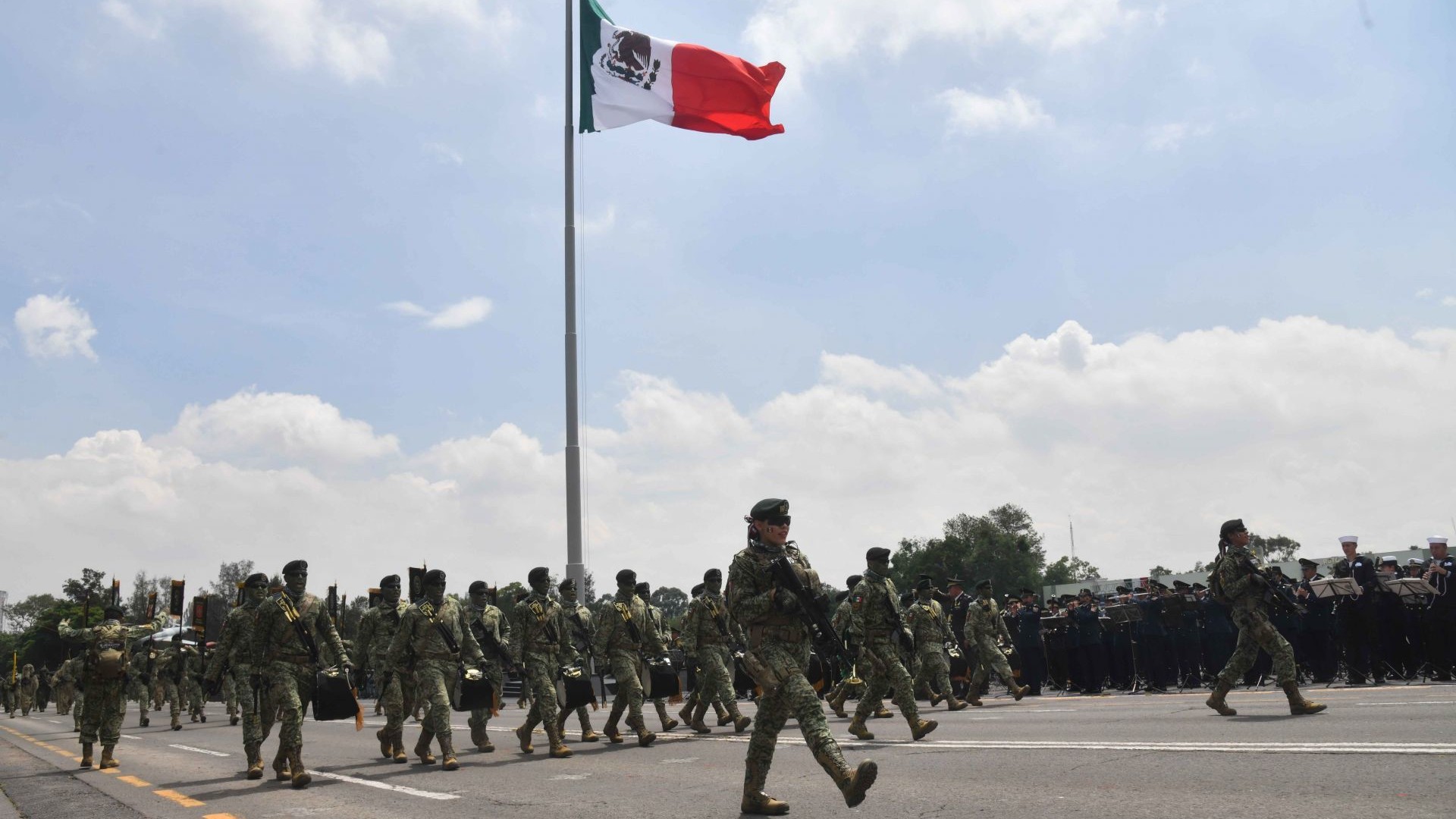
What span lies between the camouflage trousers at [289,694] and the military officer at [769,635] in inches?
223

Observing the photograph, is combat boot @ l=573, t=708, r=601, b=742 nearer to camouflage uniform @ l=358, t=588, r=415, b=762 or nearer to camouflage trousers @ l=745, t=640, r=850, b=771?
camouflage uniform @ l=358, t=588, r=415, b=762

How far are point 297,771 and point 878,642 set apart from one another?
625 cm

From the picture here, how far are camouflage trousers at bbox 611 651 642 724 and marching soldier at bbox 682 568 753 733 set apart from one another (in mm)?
1037

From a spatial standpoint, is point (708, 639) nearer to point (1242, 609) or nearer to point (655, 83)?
point (1242, 609)

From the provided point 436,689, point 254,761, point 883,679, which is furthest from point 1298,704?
point 254,761

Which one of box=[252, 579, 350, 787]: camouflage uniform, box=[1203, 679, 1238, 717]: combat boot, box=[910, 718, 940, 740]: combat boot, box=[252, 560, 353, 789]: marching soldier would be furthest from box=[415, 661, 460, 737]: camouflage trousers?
box=[1203, 679, 1238, 717]: combat boot

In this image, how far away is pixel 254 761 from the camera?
444 inches

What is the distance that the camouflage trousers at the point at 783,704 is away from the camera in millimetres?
6691

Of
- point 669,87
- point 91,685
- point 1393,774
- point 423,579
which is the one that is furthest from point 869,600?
point 669,87

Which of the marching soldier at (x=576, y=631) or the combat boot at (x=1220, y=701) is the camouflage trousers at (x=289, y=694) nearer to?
the marching soldier at (x=576, y=631)

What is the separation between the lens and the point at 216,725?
23594mm

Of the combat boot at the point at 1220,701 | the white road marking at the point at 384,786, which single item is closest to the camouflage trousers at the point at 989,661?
the combat boot at the point at 1220,701

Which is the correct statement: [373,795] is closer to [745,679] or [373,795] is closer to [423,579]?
[423,579]

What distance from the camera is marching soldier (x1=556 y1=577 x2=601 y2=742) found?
44.4 feet
